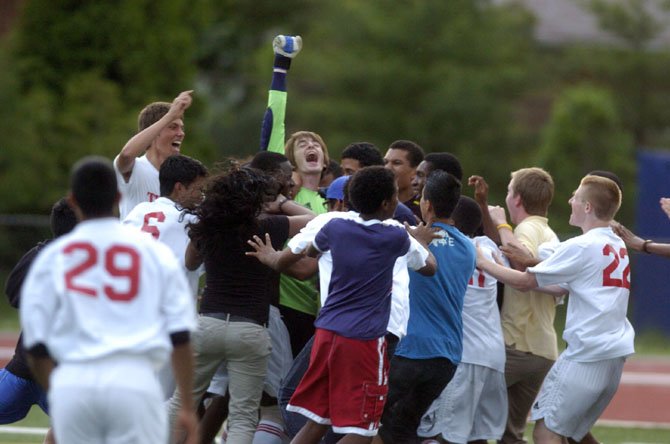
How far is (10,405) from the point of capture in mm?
8148

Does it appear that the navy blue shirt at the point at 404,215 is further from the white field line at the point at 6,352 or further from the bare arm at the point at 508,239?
the white field line at the point at 6,352

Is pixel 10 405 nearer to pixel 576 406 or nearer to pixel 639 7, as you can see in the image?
pixel 576 406

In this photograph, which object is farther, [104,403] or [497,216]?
[497,216]

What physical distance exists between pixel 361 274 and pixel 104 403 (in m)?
2.36

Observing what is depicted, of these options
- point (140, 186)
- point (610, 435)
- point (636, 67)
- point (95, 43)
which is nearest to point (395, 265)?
point (140, 186)

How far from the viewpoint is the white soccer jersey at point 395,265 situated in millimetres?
7223

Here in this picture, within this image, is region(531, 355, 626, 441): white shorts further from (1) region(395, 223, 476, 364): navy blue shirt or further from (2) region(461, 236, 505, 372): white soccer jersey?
(1) region(395, 223, 476, 364): navy blue shirt

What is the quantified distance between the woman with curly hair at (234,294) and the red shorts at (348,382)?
576 mm

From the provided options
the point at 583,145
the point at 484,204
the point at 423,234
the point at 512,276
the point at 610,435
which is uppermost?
the point at 484,204

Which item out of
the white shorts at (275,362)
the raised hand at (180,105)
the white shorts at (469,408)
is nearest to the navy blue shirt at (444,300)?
the white shorts at (469,408)

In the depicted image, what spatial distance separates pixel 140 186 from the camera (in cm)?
848

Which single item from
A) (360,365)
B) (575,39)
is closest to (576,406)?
(360,365)

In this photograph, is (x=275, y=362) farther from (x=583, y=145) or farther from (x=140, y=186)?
(x=583, y=145)

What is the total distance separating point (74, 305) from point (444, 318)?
10.9ft
